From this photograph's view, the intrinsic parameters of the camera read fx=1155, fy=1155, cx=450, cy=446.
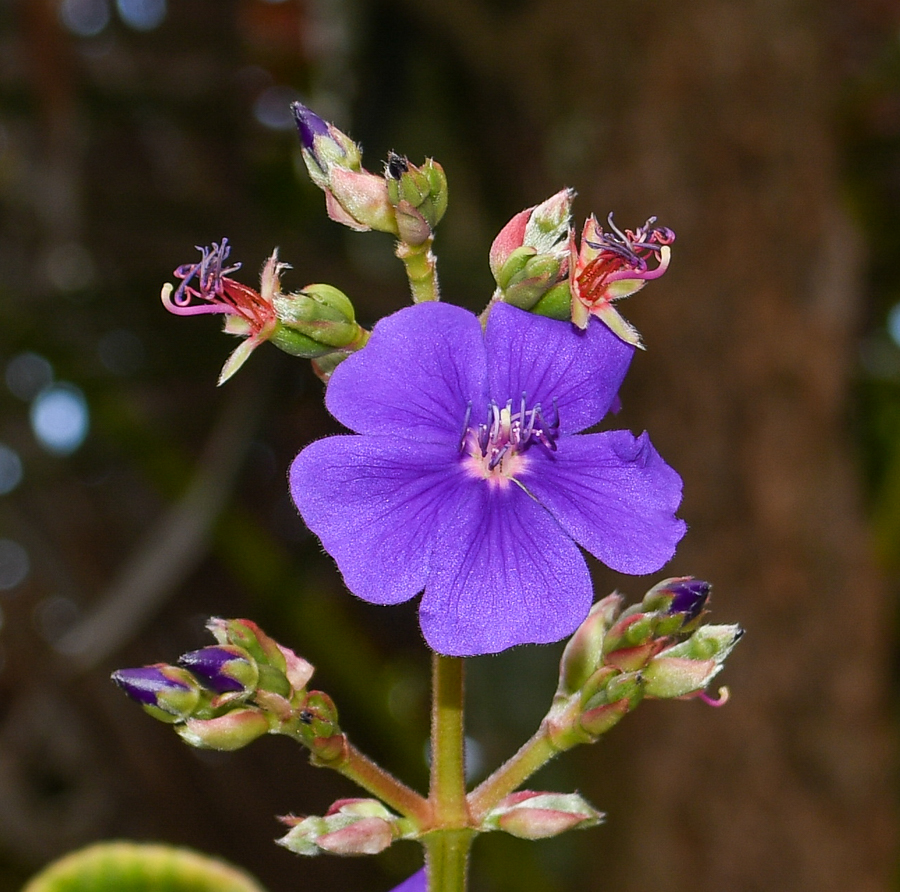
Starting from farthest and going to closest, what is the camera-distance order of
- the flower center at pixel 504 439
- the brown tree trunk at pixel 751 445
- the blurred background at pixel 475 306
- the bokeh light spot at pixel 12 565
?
the bokeh light spot at pixel 12 565
the blurred background at pixel 475 306
the brown tree trunk at pixel 751 445
the flower center at pixel 504 439

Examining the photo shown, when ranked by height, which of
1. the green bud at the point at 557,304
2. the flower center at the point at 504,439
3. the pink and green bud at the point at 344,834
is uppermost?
the green bud at the point at 557,304

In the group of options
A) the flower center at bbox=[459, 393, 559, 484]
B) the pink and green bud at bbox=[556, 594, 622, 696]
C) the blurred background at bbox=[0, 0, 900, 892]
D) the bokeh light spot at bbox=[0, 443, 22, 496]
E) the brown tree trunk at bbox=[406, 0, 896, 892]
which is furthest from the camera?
the bokeh light spot at bbox=[0, 443, 22, 496]

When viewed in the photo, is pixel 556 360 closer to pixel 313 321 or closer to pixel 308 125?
pixel 313 321

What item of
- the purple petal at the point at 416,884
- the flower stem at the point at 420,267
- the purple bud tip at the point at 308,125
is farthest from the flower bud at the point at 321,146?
the purple petal at the point at 416,884

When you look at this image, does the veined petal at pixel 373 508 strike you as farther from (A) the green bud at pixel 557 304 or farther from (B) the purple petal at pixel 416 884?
(B) the purple petal at pixel 416 884

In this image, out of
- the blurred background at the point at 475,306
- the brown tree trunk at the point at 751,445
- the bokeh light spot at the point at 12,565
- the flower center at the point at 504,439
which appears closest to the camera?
the flower center at the point at 504,439

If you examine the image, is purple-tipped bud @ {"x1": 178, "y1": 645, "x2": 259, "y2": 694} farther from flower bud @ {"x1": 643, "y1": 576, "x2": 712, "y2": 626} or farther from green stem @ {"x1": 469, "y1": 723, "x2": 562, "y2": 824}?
flower bud @ {"x1": 643, "y1": 576, "x2": 712, "y2": 626}

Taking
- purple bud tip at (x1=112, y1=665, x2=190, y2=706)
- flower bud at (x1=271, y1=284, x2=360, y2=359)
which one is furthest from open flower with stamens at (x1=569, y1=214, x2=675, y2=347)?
purple bud tip at (x1=112, y1=665, x2=190, y2=706)
